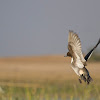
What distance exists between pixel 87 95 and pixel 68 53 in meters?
0.70

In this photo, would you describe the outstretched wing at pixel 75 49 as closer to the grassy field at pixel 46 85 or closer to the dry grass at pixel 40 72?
the grassy field at pixel 46 85

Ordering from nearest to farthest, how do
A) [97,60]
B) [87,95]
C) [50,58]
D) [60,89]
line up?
[87,95] → [60,89] → [97,60] → [50,58]

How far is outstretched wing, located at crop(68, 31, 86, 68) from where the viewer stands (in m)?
5.84

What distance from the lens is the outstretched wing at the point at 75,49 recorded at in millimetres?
5840

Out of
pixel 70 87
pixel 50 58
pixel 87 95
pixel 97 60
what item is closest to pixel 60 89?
pixel 70 87

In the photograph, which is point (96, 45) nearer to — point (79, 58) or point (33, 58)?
point (79, 58)

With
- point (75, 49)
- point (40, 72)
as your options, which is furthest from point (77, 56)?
point (40, 72)

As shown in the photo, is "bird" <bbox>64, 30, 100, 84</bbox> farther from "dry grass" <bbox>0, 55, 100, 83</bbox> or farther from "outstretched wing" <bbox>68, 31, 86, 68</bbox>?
"dry grass" <bbox>0, 55, 100, 83</bbox>

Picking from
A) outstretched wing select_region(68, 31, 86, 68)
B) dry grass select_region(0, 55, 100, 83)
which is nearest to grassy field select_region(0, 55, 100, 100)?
dry grass select_region(0, 55, 100, 83)

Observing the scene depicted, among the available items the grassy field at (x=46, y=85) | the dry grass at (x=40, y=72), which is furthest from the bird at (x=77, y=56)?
the dry grass at (x=40, y=72)

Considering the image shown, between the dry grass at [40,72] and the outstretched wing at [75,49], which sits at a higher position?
the dry grass at [40,72]

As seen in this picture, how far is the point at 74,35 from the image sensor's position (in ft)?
19.2

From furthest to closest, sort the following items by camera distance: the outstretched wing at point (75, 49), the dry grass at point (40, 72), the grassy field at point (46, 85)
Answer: the dry grass at point (40, 72)
the grassy field at point (46, 85)
the outstretched wing at point (75, 49)

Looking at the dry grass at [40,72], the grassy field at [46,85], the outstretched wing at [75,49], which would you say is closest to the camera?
the outstretched wing at [75,49]
